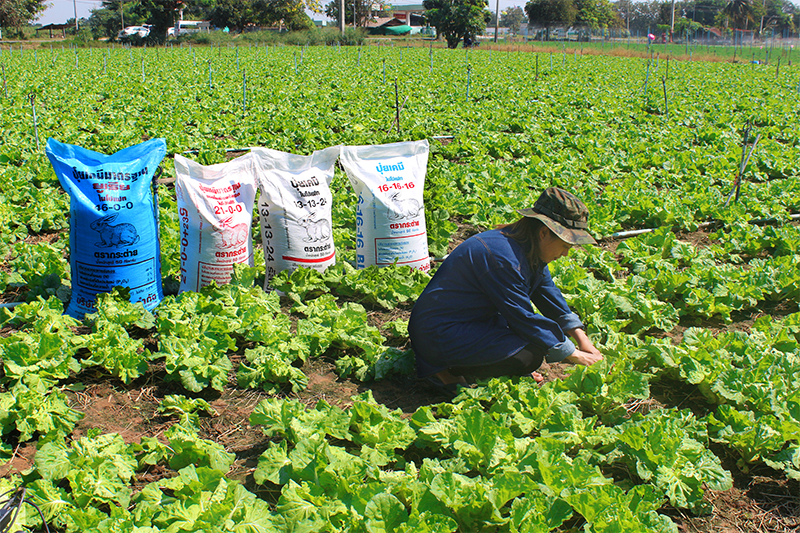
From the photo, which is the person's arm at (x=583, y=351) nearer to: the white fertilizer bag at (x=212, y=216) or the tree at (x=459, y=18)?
the white fertilizer bag at (x=212, y=216)

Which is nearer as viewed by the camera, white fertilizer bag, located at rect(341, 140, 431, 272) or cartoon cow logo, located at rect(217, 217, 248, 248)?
cartoon cow logo, located at rect(217, 217, 248, 248)

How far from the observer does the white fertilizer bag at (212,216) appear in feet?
14.3

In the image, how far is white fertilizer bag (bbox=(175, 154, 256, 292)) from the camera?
4371mm

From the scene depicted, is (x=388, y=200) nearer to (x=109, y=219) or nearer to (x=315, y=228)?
(x=315, y=228)

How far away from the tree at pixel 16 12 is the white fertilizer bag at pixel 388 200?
6465 cm

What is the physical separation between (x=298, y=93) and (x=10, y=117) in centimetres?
720

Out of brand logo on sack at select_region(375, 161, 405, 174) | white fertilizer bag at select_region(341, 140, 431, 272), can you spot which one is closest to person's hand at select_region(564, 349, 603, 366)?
white fertilizer bag at select_region(341, 140, 431, 272)

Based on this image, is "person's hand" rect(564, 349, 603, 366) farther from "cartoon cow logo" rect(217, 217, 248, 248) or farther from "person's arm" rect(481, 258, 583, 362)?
"cartoon cow logo" rect(217, 217, 248, 248)

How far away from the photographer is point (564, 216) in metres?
3.21

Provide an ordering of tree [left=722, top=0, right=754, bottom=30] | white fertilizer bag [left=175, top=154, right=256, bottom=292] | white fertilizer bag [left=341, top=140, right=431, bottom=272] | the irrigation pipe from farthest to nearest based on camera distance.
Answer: tree [left=722, top=0, right=754, bottom=30] < the irrigation pipe < white fertilizer bag [left=341, top=140, right=431, bottom=272] < white fertilizer bag [left=175, top=154, right=256, bottom=292]

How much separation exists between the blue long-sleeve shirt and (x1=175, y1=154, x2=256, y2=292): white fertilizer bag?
1587mm

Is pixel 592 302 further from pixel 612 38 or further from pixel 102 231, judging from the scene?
pixel 612 38

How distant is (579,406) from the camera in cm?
346

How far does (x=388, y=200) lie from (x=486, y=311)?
5.38ft
